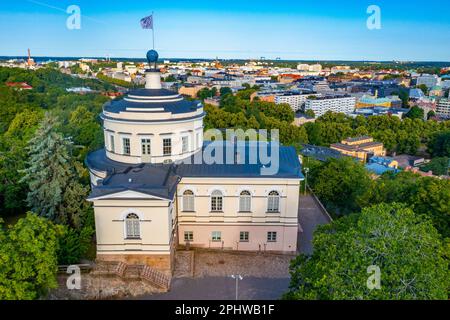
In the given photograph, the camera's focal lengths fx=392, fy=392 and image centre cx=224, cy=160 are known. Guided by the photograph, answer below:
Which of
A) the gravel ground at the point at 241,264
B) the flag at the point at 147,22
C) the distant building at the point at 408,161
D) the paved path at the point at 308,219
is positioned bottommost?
the distant building at the point at 408,161

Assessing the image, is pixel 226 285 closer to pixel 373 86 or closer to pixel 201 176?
pixel 201 176

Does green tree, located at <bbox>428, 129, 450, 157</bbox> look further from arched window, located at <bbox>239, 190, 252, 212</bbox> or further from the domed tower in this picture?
the domed tower

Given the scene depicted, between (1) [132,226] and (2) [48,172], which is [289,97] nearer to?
(2) [48,172]

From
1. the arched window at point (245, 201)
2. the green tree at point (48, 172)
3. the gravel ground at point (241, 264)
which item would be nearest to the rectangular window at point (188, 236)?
the gravel ground at point (241, 264)

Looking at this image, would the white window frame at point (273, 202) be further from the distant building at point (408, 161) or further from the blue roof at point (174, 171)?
the distant building at point (408, 161)

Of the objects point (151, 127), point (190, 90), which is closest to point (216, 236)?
point (151, 127)
